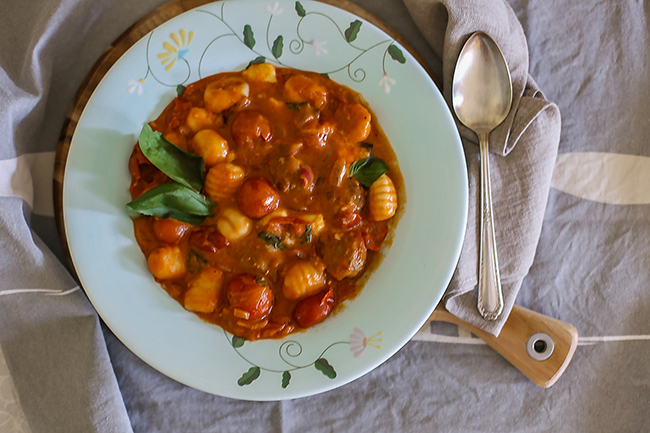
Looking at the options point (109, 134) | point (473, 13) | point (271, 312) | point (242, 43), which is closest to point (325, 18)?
point (242, 43)

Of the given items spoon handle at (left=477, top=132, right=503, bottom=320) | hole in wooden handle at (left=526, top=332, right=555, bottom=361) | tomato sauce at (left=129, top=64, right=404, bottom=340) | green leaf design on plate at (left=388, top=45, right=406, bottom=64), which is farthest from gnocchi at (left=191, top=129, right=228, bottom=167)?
Result: hole in wooden handle at (left=526, top=332, right=555, bottom=361)

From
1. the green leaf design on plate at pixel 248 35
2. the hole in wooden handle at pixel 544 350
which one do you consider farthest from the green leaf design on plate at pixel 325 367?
the green leaf design on plate at pixel 248 35

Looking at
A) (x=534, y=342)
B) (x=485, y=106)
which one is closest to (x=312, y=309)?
(x=534, y=342)

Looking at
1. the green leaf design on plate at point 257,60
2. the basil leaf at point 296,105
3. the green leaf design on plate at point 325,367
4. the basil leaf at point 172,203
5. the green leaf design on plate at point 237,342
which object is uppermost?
the green leaf design on plate at point 257,60

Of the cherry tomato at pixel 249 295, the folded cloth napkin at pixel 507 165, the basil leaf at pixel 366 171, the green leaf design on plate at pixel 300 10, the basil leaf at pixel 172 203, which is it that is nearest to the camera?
the basil leaf at pixel 172 203

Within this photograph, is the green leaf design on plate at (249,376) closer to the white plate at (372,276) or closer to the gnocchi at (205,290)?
the white plate at (372,276)

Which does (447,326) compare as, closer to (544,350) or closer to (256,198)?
(544,350)

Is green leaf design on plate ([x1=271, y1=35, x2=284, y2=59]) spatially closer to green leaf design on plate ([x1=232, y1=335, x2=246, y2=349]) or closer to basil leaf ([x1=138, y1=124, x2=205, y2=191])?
basil leaf ([x1=138, y1=124, x2=205, y2=191])

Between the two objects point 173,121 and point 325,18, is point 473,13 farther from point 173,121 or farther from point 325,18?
point 173,121
